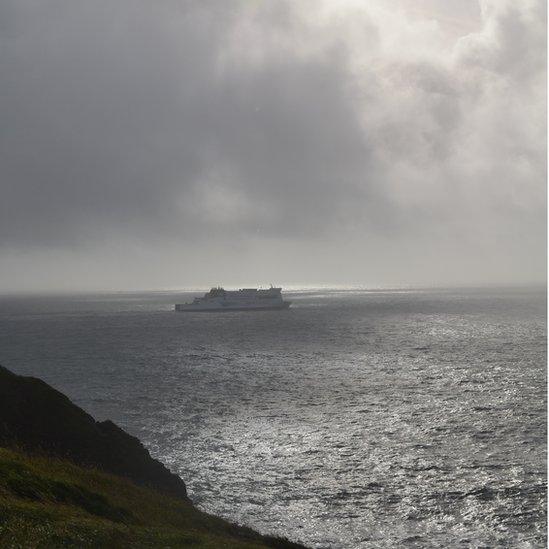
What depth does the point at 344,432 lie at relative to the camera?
33.8 meters

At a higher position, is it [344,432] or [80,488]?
[80,488]

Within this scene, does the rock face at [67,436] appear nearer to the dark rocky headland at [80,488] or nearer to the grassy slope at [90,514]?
the dark rocky headland at [80,488]

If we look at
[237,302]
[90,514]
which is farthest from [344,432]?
[237,302]

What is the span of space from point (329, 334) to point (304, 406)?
63296mm

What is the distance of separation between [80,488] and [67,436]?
22.2 feet

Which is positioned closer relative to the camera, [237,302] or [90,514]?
[90,514]

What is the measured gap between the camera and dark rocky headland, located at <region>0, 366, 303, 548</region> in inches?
550

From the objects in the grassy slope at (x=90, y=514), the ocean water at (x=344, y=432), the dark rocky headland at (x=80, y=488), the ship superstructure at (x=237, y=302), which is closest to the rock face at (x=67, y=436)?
the dark rocky headland at (x=80, y=488)

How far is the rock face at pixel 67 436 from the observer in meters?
23.3

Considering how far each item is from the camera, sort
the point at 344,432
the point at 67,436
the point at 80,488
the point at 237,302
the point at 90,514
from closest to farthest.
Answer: the point at 90,514, the point at 80,488, the point at 67,436, the point at 344,432, the point at 237,302

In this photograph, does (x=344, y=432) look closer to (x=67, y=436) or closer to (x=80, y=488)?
(x=67, y=436)

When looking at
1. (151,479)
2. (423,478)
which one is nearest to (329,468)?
(423,478)

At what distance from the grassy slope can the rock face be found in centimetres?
169

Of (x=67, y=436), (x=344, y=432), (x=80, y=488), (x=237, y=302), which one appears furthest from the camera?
(x=237, y=302)
